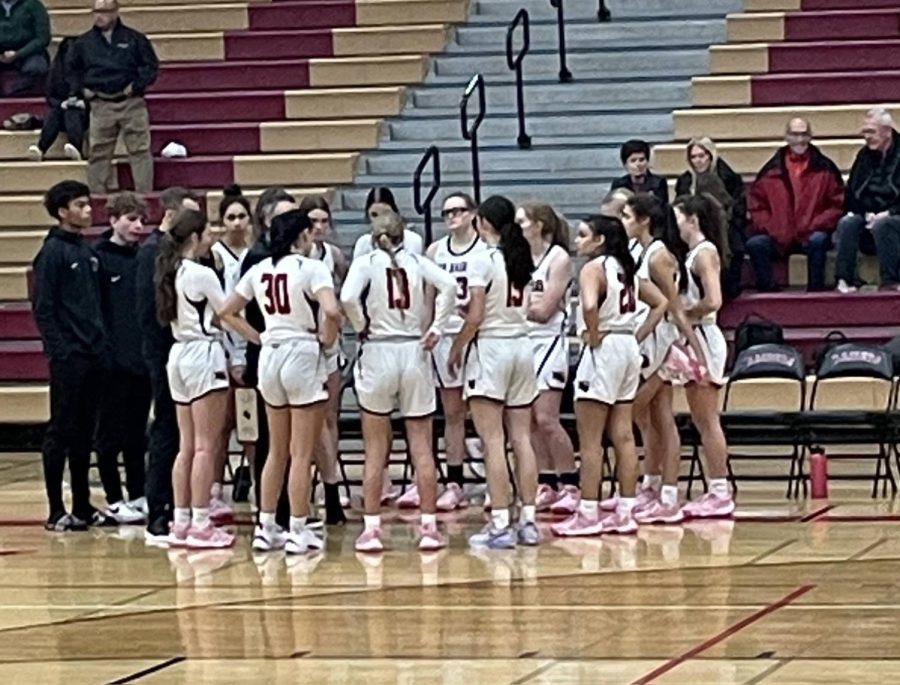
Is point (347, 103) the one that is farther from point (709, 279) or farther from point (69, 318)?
point (709, 279)

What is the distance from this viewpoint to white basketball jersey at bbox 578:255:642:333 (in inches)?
520

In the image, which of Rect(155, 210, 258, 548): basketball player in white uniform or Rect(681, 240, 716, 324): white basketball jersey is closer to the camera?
Rect(155, 210, 258, 548): basketball player in white uniform

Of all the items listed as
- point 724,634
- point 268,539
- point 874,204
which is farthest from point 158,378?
point 874,204

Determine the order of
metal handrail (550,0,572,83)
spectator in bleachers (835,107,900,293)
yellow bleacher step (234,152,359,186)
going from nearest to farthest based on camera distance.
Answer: spectator in bleachers (835,107,900,293) < yellow bleacher step (234,152,359,186) < metal handrail (550,0,572,83)

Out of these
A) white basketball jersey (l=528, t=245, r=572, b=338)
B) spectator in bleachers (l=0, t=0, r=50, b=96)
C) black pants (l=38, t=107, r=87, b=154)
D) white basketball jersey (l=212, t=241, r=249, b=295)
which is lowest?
white basketball jersey (l=528, t=245, r=572, b=338)

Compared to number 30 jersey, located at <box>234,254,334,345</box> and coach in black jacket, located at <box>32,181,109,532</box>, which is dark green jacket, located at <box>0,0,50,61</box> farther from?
number 30 jersey, located at <box>234,254,334,345</box>

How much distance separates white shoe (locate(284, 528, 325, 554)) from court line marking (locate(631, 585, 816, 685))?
112 inches

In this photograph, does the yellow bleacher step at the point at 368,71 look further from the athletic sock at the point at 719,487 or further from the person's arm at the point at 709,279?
the athletic sock at the point at 719,487

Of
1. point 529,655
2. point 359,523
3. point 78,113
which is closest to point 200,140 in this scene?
point 78,113

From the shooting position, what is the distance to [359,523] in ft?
47.5

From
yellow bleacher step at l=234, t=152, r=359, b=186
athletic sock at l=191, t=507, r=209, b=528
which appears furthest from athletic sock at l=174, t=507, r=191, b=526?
yellow bleacher step at l=234, t=152, r=359, b=186

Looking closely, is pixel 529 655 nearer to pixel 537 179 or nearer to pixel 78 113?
pixel 537 179

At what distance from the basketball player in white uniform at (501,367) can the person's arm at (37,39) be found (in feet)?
31.0

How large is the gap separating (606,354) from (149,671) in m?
3.95
